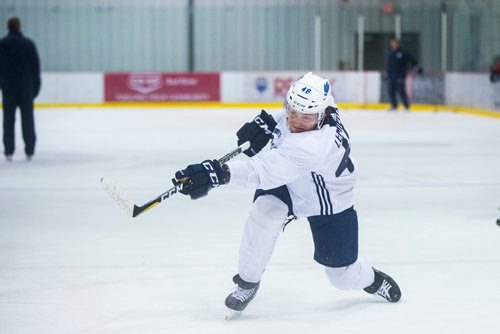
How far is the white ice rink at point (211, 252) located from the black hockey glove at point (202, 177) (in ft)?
1.90

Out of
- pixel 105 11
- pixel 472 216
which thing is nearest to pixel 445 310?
pixel 472 216

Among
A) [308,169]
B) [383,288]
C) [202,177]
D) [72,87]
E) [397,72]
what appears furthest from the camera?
[72,87]

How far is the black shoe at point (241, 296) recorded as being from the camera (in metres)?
4.50

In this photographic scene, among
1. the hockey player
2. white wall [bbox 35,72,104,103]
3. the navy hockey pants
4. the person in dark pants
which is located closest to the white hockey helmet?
the hockey player

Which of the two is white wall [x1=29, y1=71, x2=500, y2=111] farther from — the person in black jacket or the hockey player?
the hockey player

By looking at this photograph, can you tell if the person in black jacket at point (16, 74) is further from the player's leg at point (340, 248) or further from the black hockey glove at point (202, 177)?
the black hockey glove at point (202, 177)

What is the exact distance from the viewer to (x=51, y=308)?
185 inches

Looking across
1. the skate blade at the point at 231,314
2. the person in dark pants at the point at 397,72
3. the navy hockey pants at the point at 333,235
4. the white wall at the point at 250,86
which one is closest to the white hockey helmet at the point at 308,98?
the navy hockey pants at the point at 333,235

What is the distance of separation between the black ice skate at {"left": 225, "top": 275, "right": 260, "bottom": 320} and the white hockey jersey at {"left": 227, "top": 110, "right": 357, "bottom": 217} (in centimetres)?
35

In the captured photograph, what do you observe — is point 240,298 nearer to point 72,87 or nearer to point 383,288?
point 383,288

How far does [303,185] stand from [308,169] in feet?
0.82

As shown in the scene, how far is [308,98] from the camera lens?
4.28 m

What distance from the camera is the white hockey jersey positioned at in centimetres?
418

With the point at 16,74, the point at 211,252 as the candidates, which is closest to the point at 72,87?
the point at 16,74
